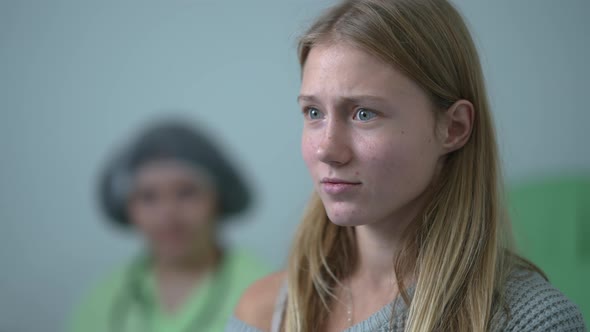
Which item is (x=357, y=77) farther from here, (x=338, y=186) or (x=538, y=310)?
(x=538, y=310)

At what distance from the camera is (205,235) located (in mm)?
2129

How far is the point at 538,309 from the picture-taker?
0.85 metres

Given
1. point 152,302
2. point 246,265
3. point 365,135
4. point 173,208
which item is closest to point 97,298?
point 152,302

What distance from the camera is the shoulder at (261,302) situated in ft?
3.38

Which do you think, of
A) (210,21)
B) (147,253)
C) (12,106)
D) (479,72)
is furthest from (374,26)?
(12,106)

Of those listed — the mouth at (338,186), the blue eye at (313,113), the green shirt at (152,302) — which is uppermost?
the blue eye at (313,113)

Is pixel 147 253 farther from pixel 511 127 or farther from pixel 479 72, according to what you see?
pixel 479 72

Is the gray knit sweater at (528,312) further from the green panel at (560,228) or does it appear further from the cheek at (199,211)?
the cheek at (199,211)

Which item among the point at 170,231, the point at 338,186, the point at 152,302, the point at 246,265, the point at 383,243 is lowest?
the point at 152,302

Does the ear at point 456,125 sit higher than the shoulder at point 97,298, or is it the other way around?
the ear at point 456,125

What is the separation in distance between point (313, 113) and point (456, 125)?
0.22 meters

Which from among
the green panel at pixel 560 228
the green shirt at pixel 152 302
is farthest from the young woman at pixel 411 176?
the green shirt at pixel 152 302

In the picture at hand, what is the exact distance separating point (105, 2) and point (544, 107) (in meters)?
Answer: 1.52

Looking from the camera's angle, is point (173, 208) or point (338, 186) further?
point (173, 208)
